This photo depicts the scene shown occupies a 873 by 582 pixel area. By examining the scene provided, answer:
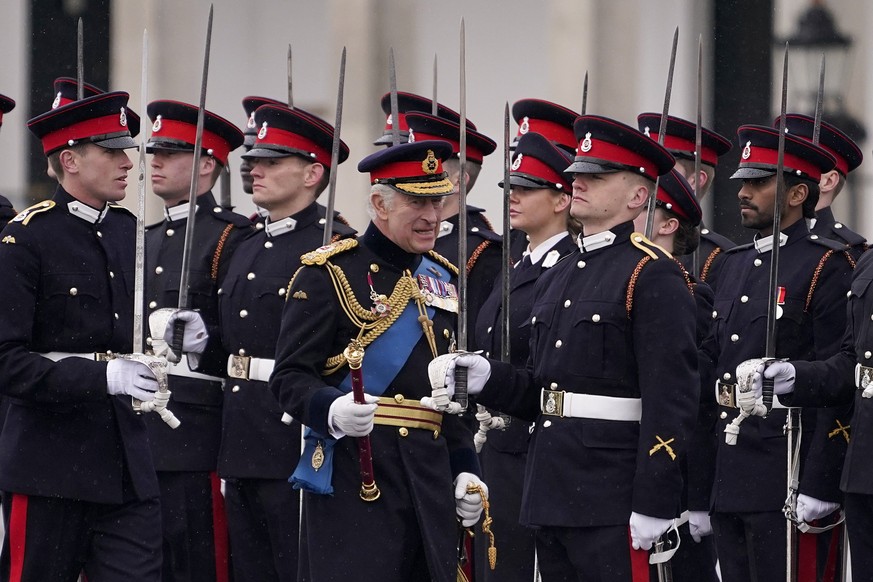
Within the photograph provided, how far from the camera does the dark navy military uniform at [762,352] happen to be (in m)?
7.74

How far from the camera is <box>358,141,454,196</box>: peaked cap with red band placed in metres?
6.76

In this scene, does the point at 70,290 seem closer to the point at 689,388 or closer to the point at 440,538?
the point at 440,538

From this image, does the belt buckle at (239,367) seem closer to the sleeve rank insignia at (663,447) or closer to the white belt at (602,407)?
the white belt at (602,407)

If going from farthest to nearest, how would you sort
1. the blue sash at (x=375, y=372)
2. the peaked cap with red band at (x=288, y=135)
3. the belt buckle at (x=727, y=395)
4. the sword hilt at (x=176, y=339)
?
the peaked cap with red band at (x=288, y=135)
the sword hilt at (x=176, y=339)
the belt buckle at (x=727, y=395)
the blue sash at (x=375, y=372)

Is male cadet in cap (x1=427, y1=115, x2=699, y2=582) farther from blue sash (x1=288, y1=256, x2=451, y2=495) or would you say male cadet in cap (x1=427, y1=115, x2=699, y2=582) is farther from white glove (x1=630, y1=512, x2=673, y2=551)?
blue sash (x1=288, y1=256, x2=451, y2=495)

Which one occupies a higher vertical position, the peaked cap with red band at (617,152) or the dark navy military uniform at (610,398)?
the peaked cap with red band at (617,152)

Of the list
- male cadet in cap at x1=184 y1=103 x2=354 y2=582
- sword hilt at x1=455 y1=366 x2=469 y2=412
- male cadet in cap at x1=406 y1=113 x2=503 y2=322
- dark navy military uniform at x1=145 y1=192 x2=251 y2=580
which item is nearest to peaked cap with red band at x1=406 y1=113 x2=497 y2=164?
male cadet in cap at x1=406 y1=113 x2=503 y2=322

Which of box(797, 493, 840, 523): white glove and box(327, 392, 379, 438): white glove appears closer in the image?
box(327, 392, 379, 438): white glove

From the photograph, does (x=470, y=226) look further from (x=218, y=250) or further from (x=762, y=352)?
(x=762, y=352)

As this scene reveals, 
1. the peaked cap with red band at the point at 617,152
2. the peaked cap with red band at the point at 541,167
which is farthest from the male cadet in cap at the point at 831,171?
the peaked cap with red band at the point at 617,152

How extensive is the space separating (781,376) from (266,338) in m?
2.14

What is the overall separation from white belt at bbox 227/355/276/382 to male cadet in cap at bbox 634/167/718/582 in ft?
5.17

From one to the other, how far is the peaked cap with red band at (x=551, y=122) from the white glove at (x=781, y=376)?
2.27 meters

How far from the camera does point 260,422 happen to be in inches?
322
